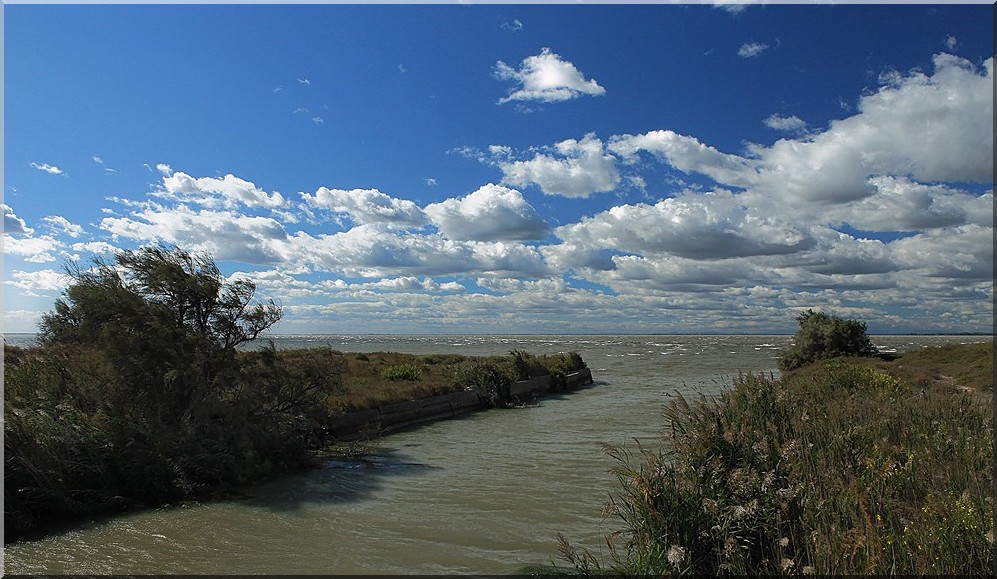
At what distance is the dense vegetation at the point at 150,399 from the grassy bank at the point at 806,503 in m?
7.46

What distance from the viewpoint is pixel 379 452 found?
49.4 feet

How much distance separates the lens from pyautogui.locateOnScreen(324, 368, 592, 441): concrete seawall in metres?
16.3

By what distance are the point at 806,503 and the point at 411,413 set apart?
15.7 m

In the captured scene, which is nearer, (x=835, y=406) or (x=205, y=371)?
(x=835, y=406)

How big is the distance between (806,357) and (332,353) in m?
29.6

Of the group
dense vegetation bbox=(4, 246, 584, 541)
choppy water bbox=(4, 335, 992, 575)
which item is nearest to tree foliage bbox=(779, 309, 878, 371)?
choppy water bbox=(4, 335, 992, 575)

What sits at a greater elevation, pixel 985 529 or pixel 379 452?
pixel 985 529

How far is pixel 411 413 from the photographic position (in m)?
20.1

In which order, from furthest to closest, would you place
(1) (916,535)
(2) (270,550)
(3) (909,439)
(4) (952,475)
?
(3) (909,439), (2) (270,550), (4) (952,475), (1) (916,535)

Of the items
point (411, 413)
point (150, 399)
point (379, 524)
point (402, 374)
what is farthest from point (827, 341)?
point (150, 399)

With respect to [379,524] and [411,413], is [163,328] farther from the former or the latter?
[411,413]

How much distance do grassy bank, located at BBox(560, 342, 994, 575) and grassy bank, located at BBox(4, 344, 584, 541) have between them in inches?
291

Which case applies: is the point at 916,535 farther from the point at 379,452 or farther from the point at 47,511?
the point at 379,452

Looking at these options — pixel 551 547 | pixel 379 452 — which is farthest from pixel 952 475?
pixel 379 452
